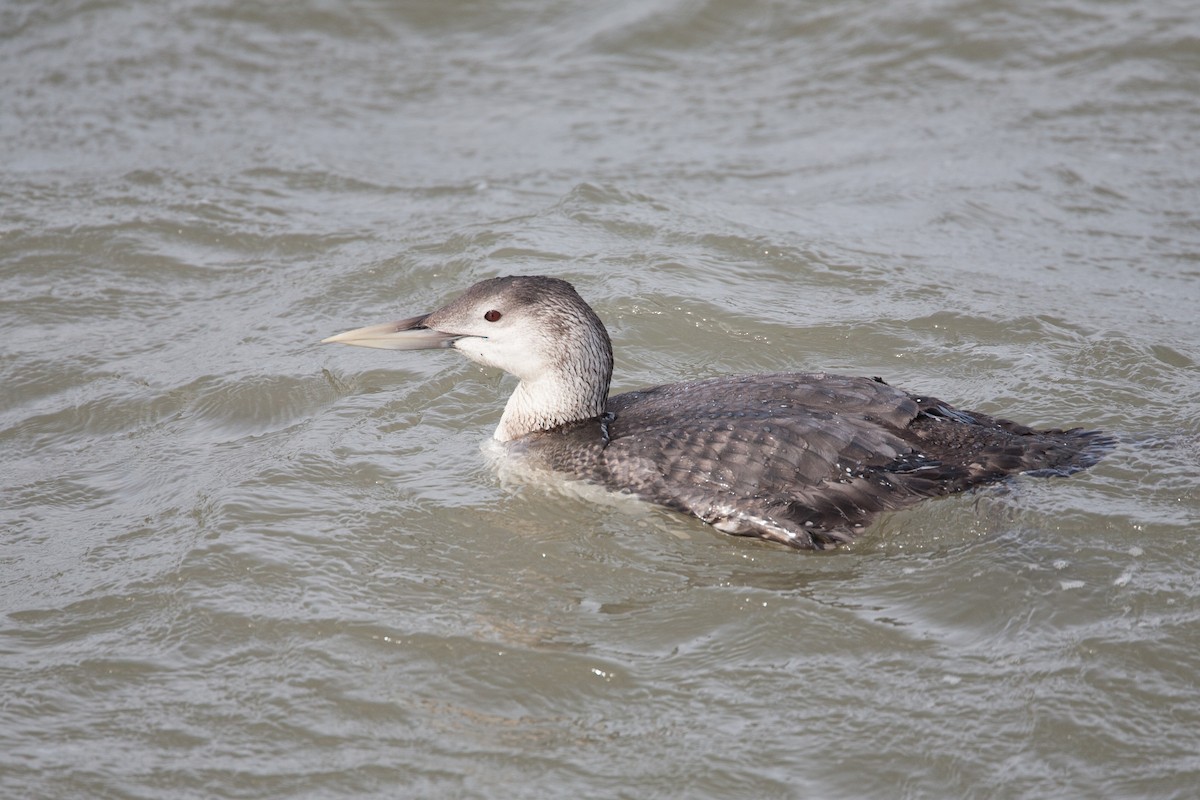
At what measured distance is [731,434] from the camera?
4.96m

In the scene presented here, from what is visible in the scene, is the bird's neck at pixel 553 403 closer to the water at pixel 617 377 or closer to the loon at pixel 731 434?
the loon at pixel 731 434

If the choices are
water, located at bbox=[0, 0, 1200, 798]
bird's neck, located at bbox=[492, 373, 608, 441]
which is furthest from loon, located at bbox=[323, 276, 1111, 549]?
water, located at bbox=[0, 0, 1200, 798]

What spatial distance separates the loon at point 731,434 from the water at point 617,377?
13 cm

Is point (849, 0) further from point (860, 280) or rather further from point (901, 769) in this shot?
point (901, 769)

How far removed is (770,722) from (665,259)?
386 cm

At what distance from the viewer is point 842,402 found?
200 inches

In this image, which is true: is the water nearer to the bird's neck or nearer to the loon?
the loon

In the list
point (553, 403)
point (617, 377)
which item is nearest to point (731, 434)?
point (553, 403)

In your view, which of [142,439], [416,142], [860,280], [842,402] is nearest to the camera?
[842,402]

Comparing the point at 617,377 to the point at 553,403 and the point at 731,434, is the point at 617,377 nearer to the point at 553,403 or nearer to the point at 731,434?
the point at 553,403

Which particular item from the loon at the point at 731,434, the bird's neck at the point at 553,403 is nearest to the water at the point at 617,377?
the loon at the point at 731,434

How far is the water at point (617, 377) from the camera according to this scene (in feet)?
13.0

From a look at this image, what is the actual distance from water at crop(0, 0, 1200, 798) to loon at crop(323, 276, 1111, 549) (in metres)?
0.13

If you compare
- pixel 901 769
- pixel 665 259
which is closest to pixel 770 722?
pixel 901 769
